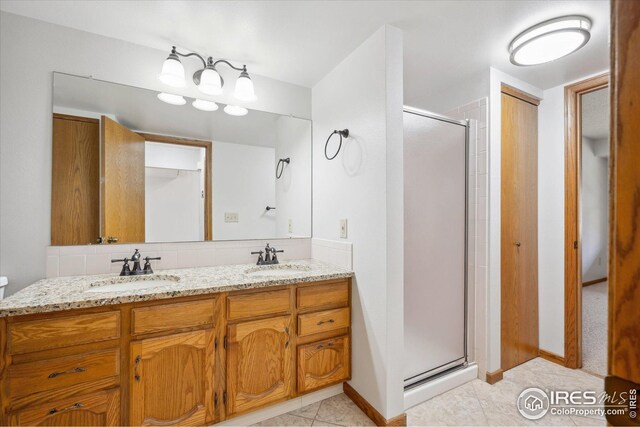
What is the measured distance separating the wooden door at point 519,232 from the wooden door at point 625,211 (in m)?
2.07

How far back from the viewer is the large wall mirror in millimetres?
1643

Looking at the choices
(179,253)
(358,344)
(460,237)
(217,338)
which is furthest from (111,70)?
(460,237)

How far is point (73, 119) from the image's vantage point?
5.41 ft

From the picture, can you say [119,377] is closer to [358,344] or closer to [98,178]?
[98,178]

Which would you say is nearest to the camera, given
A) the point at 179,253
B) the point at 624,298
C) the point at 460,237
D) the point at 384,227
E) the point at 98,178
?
the point at 624,298

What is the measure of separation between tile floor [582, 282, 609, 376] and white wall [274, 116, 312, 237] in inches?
101

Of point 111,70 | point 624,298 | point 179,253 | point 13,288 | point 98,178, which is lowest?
point 13,288

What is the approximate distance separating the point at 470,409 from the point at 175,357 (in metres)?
1.80

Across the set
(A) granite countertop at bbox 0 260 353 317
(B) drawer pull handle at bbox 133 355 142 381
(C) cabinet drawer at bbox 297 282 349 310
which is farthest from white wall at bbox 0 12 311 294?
(C) cabinet drawer at bbox 297 282 349 310

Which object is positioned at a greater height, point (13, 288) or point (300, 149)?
point (300, 149)

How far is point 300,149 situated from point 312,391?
1.78 metres

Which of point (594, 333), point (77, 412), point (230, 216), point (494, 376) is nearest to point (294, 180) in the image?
point (230, 216)

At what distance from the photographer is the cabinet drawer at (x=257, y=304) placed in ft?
4.95

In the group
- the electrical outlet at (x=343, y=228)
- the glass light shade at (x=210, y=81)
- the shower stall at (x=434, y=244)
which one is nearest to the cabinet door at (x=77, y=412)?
the electrical outlet at (x=343, y=228)
